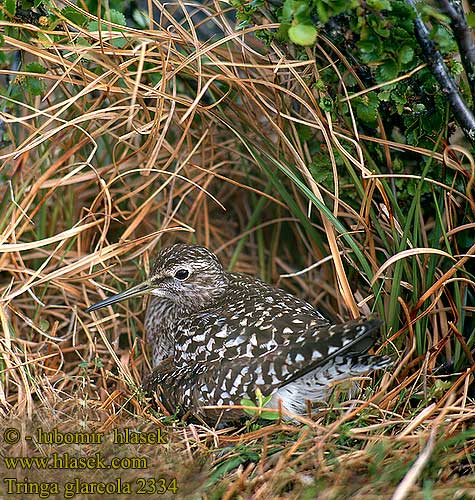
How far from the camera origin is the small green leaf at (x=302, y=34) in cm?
270

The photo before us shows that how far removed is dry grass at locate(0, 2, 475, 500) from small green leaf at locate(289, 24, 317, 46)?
410 millimetres

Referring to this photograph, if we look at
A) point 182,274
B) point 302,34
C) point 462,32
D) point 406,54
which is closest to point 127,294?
point 182,274

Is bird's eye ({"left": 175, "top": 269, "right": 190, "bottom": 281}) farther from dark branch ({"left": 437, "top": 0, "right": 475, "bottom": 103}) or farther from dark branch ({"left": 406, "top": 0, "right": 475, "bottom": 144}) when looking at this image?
dark branch ({"left": 437, "top": 0, "right": 475, "bottom": 103})

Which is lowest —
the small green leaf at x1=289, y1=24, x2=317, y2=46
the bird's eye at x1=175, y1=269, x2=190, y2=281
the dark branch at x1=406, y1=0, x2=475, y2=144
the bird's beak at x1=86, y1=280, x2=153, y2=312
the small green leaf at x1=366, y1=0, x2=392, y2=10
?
the bird's beak at x1=86, y1=280, x2=153, y2=312

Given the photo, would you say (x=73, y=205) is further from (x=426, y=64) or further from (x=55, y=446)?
(x=426, y=64)

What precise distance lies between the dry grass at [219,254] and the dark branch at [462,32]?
39 cm

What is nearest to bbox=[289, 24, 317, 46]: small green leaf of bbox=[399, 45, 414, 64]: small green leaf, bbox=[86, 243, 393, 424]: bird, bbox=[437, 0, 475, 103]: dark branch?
bbox=[399, 45, 414, 64]: small green leaf

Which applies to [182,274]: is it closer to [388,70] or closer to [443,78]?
[388,70]

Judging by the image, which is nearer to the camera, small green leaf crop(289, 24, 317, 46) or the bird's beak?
small green leaf crop(289, 24, 317, 46)

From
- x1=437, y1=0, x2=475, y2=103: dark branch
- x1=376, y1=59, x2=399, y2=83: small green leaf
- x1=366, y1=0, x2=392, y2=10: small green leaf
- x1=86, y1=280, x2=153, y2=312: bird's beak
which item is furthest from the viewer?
x1=86, y1=280, x2=153, y2=312: bird's beak

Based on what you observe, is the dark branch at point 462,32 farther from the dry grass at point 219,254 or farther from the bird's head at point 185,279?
the bird's head at point 185,279

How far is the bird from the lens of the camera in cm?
282

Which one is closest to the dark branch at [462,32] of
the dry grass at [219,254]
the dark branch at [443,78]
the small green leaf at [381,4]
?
the dark branch at [443,78]

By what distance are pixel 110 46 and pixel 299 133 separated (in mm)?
893
